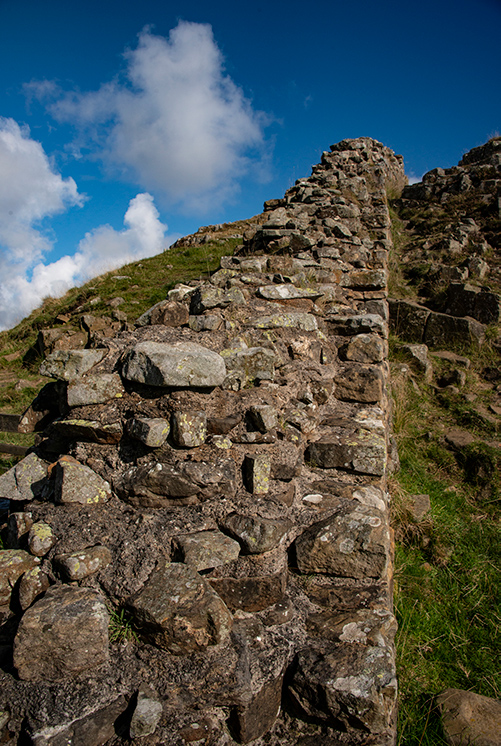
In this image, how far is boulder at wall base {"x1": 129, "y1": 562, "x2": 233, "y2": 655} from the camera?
1.71 metres

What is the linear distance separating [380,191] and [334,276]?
5.90 meters

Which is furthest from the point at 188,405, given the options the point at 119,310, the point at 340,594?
the point at 119,310

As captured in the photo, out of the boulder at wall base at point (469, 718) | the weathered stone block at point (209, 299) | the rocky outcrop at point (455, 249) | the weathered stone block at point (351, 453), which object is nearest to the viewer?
the boulder at wall base at point (469, 718)

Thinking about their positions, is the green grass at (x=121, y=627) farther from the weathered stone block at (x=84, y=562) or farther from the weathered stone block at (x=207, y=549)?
Result: the weathered stone block at (x=207, y=549)

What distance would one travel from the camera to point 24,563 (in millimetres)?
1938

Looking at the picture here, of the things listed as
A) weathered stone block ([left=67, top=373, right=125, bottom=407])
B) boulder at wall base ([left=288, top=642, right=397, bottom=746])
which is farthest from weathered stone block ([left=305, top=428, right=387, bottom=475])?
weathered stone block ([left=67, top=373, right=125, bottom=407])

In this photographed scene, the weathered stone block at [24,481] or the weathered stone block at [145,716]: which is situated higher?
the weathered stone block at [24,481]

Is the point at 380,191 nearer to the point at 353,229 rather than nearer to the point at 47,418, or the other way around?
the point at 353,229

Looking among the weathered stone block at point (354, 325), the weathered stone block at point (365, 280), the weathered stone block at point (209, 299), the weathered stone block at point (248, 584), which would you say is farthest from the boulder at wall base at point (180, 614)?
the weathered stone block at point (365, 280)

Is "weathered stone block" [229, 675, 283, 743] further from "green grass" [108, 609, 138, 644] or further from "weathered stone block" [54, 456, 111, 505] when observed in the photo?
"weathered stone block" [54, 456, 111, 505]

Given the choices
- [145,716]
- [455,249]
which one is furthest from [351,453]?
[455,249]

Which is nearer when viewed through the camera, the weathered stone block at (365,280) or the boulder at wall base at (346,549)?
the boulder at wall base at (346,549)

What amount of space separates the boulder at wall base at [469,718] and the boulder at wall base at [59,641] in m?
1.60

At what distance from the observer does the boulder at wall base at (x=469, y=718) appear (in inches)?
72.3
